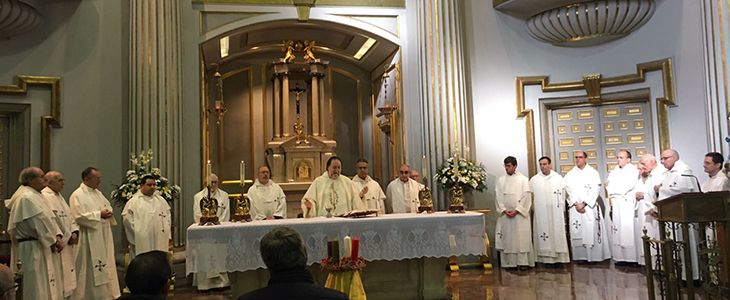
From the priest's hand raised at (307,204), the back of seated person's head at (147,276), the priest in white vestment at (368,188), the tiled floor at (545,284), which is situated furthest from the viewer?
the priest in white vestment at (368,188)

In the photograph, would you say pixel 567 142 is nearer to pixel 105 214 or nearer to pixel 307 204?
pixel 307 204

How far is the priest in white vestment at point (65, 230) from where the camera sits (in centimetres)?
670

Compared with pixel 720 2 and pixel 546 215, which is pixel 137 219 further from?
pixel 720 2

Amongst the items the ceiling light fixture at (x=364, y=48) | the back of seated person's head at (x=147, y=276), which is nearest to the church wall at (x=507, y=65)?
the ceiling light fixture at (x=364, y=48)

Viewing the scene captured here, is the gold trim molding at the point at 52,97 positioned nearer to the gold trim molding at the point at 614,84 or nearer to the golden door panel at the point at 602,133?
the gold trim molding at the point at 614,84

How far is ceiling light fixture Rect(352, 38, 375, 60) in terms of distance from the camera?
11227mm

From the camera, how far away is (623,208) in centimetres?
952

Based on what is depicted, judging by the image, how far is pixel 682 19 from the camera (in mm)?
9367

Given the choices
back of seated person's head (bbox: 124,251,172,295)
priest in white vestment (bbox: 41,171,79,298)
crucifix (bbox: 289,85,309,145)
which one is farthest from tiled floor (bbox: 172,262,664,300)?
back of seated person's head (bbox: 124,251,172,295)

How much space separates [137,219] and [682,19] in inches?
322

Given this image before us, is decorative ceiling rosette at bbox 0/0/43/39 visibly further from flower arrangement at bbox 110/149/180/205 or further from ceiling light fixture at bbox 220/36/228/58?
ceiling light fixture at bbox 220/36/228/58

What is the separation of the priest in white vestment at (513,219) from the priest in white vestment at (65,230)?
5946 millimetres

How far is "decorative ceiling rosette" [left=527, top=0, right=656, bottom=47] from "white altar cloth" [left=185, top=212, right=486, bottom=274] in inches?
178

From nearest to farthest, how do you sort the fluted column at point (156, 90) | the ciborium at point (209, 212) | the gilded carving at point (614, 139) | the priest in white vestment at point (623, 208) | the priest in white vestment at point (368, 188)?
the ciborium at point (209, 212) < the priest in white vestment at point (368, 188) < the fluted column at point (156, 90) < the priest in white vestment at point (623, 208) < the gilded carving at point (614, 139)
